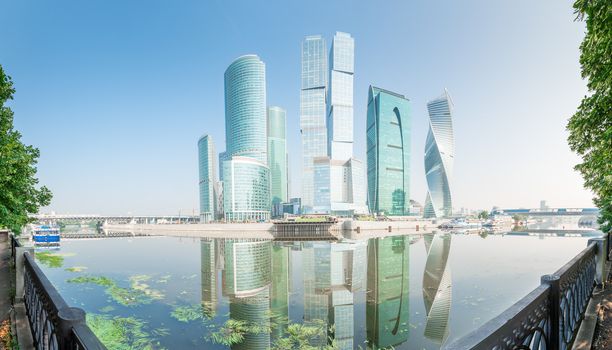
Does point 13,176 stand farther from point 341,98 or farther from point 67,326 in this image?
point 341,98

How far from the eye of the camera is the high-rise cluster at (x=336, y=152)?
361 ft

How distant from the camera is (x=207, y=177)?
15325 cm

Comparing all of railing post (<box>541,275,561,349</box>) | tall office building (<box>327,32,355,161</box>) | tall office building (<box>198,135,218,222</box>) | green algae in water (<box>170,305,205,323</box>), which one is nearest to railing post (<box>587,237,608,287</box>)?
railing post (<box>541,275,561,349</box>)

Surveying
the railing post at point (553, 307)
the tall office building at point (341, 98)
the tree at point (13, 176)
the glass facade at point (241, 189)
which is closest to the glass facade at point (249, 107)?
the glass facade at point (241, 189)

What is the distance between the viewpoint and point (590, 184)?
327 inches

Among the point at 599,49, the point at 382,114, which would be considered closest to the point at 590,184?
the point at 599,49

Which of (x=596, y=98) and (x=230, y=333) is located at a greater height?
(x=596, y=98)

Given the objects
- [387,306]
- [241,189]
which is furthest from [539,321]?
[241,189]

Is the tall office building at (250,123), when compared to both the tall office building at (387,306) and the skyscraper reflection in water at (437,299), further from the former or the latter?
the skyscraper reflection in water at (437,299)

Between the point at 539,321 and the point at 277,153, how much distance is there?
7018 inches

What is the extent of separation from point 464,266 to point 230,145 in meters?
119

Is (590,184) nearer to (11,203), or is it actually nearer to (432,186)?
(11,203)

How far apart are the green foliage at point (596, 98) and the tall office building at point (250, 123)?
352 feet

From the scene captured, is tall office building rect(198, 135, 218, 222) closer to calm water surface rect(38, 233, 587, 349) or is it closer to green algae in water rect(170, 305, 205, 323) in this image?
calm water surface rect(38, 233, 587, 349)
